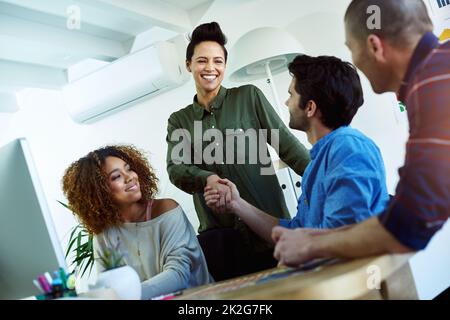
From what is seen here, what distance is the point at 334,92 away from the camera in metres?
1.39

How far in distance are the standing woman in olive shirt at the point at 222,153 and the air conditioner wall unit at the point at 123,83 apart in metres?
0.11

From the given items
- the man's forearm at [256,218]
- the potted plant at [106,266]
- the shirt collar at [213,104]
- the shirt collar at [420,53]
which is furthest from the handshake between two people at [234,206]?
the shirt collar at [420,53]

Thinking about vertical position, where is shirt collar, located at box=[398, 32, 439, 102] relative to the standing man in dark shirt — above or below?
above

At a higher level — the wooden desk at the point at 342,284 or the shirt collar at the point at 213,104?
the shirt collar at the point at 213,104

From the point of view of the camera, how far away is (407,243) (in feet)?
2.94

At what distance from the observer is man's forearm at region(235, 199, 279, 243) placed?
163 cm

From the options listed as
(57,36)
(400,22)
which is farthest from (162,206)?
(400,22)

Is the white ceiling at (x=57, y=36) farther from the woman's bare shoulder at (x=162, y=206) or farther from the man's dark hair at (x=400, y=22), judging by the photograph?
the man's dark hair at (x=400, y=22)

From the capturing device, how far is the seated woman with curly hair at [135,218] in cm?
158

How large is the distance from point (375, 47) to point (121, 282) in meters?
0.81

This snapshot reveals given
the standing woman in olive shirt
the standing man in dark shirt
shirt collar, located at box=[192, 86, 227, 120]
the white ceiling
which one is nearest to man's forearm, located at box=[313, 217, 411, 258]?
the standing man in dark shirt

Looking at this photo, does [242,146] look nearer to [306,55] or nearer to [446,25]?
[306,55]

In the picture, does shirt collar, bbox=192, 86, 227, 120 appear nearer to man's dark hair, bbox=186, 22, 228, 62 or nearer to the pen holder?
man's dark hair, bbox=186, 22, 228, 62

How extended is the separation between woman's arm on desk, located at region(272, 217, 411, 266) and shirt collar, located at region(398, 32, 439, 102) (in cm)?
31
